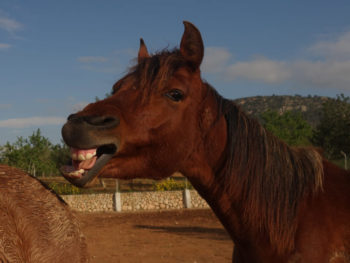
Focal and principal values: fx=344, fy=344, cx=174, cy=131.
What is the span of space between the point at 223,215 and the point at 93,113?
3.45 feet

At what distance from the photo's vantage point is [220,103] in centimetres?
228

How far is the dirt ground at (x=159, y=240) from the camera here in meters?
Answer: 8.83

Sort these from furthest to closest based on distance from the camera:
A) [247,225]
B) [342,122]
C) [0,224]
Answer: [342,122], [0,224], [247,225]

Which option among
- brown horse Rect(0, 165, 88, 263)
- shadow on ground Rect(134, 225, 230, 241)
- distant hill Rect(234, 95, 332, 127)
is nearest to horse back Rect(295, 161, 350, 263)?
brown horse Rect(0, 165, 88, 263)

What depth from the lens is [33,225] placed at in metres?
2.49

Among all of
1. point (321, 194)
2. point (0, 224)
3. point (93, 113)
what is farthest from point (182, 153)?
point (0, 224)

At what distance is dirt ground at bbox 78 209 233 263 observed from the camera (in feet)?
29.0

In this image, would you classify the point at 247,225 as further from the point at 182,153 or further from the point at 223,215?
the point at 182,153

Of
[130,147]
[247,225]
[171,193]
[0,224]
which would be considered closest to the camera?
[130,147]

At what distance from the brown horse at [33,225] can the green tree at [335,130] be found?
32271 mm

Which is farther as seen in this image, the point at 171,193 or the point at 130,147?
the point at 171,193

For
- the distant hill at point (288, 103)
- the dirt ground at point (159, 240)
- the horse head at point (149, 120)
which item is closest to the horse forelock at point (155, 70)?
the horse head at point (149, 120)

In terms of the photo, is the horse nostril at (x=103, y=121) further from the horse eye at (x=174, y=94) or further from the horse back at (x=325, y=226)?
the horse back at (x=325, y=226)

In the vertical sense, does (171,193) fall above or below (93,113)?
below
